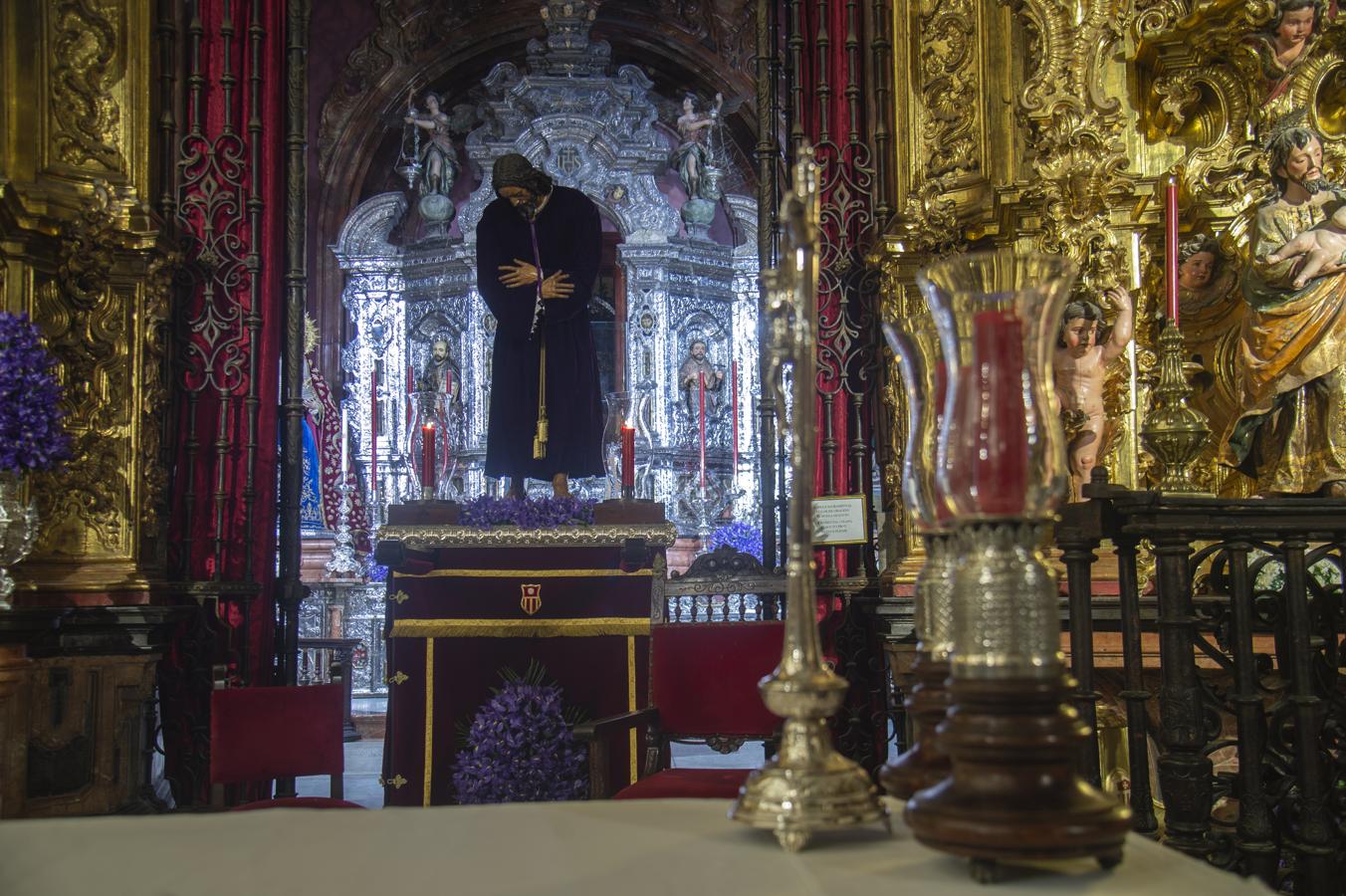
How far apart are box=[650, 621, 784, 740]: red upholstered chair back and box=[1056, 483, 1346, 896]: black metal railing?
133cm

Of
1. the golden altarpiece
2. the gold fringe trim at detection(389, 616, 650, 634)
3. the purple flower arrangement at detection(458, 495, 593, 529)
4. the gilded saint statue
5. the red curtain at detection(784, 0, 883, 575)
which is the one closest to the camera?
the gilded saint statue

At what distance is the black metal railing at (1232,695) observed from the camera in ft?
Result: 8.27

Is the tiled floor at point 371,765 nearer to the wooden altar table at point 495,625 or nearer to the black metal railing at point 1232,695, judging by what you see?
the wooden altar table at point 495,625

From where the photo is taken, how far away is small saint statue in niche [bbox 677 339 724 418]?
11086 millimetres

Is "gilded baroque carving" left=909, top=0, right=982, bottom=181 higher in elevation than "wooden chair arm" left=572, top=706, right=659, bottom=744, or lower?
higher

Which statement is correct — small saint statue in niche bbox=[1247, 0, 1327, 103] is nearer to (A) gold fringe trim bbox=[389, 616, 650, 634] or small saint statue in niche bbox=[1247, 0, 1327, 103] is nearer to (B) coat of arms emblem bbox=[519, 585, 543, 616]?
(A) gold fringe trim bbox=[389, 616, 650, 634]

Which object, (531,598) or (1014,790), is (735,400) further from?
(1014,790)

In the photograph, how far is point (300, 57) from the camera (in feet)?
19.6

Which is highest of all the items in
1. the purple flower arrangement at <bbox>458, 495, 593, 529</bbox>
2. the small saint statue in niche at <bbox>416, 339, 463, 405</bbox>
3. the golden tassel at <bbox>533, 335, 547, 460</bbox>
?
the small saint statue in niche at <bbox>416, 339, 463, 405</bbox>

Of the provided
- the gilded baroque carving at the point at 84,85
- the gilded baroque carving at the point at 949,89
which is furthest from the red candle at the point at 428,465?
the gilded baroque carving at the point at 949,89

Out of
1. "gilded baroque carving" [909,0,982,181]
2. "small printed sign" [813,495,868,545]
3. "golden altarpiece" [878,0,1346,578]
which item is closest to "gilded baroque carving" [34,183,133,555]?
"small printed sign" [813,495,868,545]

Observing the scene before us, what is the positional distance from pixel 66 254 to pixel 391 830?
433 centimetres

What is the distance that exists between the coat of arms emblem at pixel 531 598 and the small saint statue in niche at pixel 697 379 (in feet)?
21.1

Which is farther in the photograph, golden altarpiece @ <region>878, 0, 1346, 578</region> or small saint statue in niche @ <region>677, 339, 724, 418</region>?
small saint statue in niche @ <region>677, 339, 724, 418</region>
